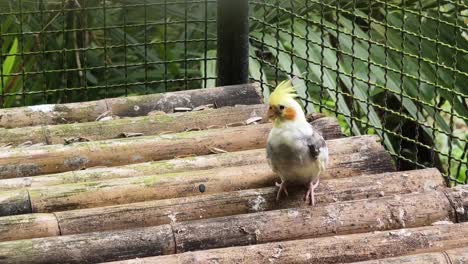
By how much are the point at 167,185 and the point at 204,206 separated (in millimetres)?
224

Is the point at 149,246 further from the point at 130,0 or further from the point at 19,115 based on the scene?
the point at 130,0

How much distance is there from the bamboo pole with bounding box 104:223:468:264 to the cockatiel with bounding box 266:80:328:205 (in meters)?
0.35

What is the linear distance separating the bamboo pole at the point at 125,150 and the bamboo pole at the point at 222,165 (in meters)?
0.10

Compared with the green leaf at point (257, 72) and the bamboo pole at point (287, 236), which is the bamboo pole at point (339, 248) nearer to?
the bamboo pole at point (287, 236)

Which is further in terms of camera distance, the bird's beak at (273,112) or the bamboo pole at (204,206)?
the bird's beak at (273,112)

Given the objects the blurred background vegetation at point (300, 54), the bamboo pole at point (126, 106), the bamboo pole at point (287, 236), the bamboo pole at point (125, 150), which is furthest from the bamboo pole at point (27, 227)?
the blurred background vegetation at point (300, 54)

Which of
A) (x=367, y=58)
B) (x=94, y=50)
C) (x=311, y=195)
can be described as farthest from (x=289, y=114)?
(x=94, y=50)

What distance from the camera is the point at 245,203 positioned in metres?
3.30

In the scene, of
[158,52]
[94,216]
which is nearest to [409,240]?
[94,216]

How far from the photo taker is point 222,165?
12.0ft

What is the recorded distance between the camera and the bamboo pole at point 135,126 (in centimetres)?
396

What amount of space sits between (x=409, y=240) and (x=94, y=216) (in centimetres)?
97

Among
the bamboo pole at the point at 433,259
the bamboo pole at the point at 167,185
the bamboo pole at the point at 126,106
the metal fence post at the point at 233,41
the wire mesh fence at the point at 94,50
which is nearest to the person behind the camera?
the bamboo pole at the point at 433,259

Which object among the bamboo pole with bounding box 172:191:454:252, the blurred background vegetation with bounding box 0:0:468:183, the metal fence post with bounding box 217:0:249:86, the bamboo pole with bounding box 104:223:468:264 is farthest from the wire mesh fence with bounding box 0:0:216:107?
the bamboo pole with bounding box 104:223:468:264
